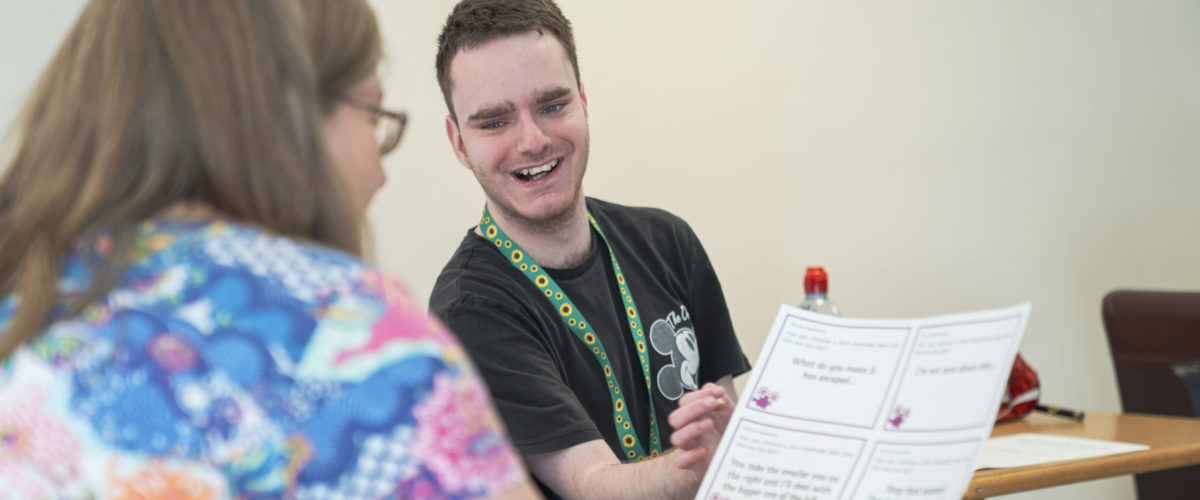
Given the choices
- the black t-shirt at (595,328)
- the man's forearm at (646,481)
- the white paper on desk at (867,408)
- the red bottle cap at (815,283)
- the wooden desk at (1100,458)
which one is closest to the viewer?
the white paper on desk at (867,408)

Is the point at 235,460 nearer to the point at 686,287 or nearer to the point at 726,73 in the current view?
the point at 686,287

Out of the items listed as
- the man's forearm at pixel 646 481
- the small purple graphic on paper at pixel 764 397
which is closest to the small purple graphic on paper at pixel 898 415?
the small purple graphic on paper at pixel 764 397

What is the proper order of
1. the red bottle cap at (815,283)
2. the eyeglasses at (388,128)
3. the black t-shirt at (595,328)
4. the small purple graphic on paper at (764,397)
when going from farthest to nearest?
the red bottle cap at (815,283) → the black t-shirt at (595,328) → the small purple graphic on paper at (764,397) → the eyeglasses at (388,128)

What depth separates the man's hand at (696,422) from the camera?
1.16 m

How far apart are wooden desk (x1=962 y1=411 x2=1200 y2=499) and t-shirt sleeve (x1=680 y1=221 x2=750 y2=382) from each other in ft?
1.35

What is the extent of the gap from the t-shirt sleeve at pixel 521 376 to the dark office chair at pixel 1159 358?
152 centimetres

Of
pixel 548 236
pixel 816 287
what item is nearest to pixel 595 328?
pixel 548 236

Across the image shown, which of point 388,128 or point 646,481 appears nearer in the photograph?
point 388,128

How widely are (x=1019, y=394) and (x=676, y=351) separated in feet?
2.49

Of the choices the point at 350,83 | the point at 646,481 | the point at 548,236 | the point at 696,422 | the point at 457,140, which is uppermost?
the point at 350,83

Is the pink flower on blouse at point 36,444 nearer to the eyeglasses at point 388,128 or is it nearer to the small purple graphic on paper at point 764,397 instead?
the eyeglasses at point 388,128

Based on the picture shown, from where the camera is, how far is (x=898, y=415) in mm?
1017

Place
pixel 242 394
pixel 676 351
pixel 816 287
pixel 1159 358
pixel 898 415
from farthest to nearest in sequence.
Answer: pixel 1159 358 < pixel 816 287 < pixel 676 351 < pixel 898 415 < pixel 242 394

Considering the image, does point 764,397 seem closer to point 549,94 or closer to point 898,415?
point 898,415
